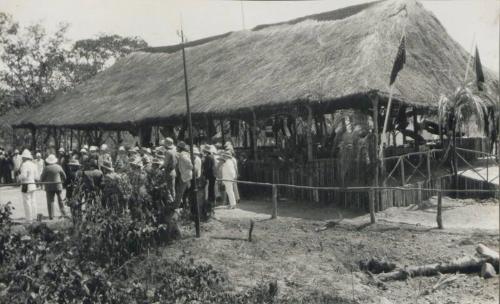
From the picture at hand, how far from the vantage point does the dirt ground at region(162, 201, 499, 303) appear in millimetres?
6844

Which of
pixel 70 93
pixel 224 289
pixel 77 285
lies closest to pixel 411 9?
pixel 224 289

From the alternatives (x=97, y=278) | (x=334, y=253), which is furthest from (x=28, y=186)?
(x=334, y=253)

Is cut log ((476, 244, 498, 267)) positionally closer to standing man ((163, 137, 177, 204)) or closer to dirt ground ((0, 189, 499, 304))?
dirt ground ((0, 189, 499, 304))

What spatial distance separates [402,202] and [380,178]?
0.78 meters

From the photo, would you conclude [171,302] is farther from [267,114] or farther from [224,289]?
[267,114]

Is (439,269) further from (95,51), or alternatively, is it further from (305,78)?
(95,51)

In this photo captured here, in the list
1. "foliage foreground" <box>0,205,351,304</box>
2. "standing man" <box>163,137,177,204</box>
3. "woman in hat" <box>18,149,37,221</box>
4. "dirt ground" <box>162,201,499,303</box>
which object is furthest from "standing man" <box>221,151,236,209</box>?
"woman in hat" <box>18,149,37,221</box>

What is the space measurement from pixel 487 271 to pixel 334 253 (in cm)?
221

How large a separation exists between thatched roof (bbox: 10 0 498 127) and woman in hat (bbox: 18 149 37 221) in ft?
15.4

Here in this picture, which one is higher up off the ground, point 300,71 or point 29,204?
point 300,71

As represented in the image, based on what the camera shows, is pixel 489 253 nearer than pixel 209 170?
Yes

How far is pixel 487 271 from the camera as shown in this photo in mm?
6992

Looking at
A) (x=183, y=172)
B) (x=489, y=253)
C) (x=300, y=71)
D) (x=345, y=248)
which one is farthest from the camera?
(x=300, y=71)

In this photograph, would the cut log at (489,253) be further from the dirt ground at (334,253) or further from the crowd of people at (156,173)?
the crowd of people at (156,173)
